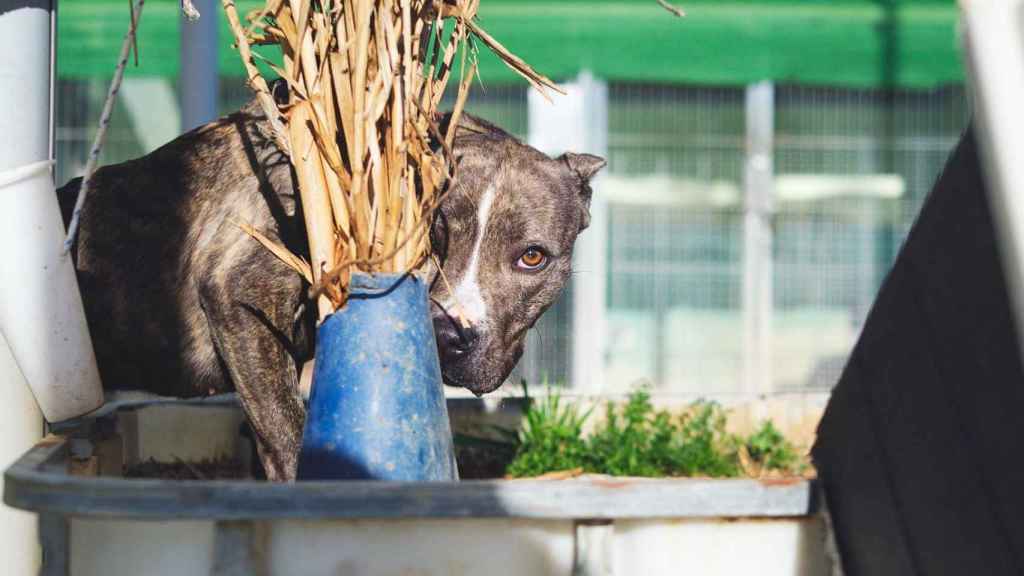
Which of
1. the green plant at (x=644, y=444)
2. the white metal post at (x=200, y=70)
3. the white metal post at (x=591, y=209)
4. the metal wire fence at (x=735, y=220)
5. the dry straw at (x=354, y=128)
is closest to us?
the dry straw at (x=354, y=128)

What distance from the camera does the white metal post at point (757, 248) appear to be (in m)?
10.4

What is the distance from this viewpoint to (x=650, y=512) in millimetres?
1863

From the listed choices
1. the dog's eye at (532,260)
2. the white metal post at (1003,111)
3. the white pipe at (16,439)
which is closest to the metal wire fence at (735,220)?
the dog's eye at (532,260)

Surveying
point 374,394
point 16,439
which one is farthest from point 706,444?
point 16,439

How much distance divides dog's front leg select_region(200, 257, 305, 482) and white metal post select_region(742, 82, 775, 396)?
24.1 ft

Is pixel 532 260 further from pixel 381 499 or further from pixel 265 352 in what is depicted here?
pixel 381 499

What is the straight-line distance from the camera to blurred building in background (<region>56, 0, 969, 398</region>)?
9.85 m

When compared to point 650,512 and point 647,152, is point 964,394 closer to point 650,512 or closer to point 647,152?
point 650,512

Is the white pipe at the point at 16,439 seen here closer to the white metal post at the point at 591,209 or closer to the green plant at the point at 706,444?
the green plant at the point at 706,444

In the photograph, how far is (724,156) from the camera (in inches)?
413

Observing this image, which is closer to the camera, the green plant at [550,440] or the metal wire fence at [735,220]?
the green plant at [550,440]

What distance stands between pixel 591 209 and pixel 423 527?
8498 mm

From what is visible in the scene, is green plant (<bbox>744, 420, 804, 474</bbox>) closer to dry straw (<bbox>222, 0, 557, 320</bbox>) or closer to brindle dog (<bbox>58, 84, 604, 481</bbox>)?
brindle dog (<bbox>58, 84, 604, 481</bbox>)

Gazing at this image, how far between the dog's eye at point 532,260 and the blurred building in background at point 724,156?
5532 millimetres
